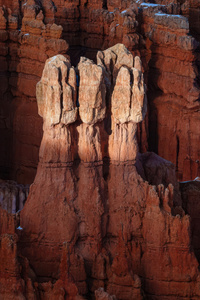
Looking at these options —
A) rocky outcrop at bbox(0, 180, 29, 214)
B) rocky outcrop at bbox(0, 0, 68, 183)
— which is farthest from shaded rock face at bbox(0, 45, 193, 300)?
rocky outcrop at bbox(0, 0, 68, 183)

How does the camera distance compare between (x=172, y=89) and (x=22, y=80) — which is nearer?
(x=22, y=80)

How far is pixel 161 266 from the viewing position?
705 inches

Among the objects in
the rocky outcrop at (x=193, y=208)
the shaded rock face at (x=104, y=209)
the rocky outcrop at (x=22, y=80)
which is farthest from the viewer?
the rocky outcrop at (x=22, y=80)

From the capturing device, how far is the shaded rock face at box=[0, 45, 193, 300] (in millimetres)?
17562

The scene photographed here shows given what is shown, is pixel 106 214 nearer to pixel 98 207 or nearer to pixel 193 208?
pixel 98 207

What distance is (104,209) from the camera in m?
18.0

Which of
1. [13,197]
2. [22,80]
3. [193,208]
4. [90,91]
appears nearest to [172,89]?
[22,80]

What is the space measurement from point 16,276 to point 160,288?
2.68 m

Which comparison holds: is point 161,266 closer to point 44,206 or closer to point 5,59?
point 44,206

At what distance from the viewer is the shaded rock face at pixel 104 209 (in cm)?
1756

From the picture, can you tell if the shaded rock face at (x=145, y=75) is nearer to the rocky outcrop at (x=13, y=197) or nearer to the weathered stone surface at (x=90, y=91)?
the rocky outcrop at (x=13, y=197)

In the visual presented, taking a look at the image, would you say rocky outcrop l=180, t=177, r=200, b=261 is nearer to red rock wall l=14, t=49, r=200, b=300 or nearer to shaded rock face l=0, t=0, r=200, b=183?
red rock wall l=14, t=49, r=200, b=300

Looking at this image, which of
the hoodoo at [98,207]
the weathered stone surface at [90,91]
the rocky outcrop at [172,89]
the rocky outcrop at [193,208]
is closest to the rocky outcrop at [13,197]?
the hoodoo at [98,207]

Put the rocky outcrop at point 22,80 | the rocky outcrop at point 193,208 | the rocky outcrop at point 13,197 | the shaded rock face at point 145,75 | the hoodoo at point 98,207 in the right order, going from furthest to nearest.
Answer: the shaded rock face at point 145,75 → the rocky outcrop at point 22,80 → the rocky outcrop at point 13,197 → the rocky outcrop at point 193,208 → the hoodoo at point 98,207
